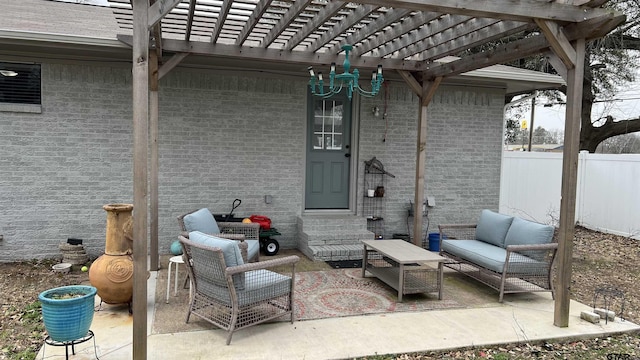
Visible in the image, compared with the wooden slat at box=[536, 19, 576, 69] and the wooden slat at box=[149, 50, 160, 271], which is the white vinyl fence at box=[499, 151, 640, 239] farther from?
the wooden slat at box=[149, 50, 160, 271]

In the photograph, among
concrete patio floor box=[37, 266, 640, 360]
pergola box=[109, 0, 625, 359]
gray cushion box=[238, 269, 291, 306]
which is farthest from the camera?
gray cushion box=[238, 269, 291, 306]

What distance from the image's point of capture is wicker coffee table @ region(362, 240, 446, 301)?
4.71 metres

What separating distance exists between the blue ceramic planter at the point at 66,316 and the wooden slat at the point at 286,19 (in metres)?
2.83

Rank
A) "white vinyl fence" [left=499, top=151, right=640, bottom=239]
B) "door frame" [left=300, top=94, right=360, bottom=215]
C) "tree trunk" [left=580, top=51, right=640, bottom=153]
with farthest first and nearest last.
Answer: "tree trunk" [left=580, top=51, right=640, bottom=153] < "white vinyl fence" [left=499, top=151, right=640, bottom=239] < "door frame" [left=300, top=94, right=360, bottom=215]

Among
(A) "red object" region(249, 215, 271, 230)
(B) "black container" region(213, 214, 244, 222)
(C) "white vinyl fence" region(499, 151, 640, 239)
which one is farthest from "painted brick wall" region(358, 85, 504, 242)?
(B) "black container" region(213, 214, 244, 222)

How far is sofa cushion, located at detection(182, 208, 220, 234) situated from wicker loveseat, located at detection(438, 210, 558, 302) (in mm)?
2905

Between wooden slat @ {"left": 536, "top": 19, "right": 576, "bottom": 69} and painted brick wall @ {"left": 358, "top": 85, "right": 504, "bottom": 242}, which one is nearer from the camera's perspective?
wooden slat @ {"left": 536, "top": 19, "right": 576, "bottom": 69}

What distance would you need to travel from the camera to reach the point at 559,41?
156 inches

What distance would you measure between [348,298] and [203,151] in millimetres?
3234

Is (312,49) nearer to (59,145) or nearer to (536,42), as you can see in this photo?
(536,42)

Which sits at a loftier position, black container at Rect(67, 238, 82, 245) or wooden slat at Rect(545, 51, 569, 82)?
wooden slat at Rect(545, 51, 569, 82)

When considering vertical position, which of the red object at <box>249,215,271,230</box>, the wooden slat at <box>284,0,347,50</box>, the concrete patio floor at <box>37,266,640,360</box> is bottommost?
the concrete patio floor at <box>37,266,640,360</box>

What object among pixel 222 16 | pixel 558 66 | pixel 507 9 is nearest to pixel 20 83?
pixel 222 16

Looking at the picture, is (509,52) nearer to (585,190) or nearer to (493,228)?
(493,228)
